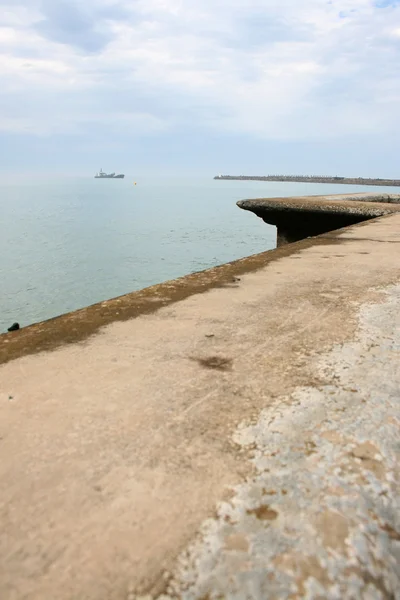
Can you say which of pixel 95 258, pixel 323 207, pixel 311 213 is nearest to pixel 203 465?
pixel 323 207

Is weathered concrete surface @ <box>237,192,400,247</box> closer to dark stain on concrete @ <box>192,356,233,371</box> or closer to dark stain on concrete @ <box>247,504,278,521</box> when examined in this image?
dark stain on concrete @ <box>192,356,233,371</box>

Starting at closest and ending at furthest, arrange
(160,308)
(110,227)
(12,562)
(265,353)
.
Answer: (12,562), (265,353), (160,308), (110,227)

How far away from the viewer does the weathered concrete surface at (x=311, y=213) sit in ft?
18.5

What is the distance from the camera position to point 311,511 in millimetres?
660

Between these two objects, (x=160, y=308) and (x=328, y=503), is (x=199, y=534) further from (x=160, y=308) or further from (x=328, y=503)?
(x=160, y=308)

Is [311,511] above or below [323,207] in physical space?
below

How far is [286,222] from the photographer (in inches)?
258

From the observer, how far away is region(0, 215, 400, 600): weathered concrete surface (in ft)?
1.88

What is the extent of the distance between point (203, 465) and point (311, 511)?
19 centimetres

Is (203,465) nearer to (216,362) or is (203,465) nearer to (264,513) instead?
(264,513)

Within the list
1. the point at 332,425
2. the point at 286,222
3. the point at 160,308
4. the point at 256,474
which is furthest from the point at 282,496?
the point at 286,222

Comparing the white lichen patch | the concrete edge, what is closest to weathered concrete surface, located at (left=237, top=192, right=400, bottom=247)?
the concrete edge

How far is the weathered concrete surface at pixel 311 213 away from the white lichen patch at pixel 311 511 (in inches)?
198

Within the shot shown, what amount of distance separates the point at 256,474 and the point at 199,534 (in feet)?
0.49
